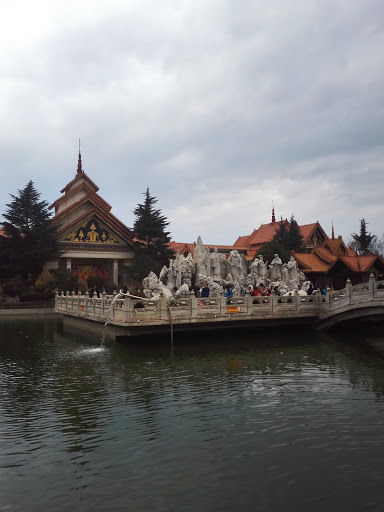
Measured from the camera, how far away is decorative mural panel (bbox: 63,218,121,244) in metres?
45.8

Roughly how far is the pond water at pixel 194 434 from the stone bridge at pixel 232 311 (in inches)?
107

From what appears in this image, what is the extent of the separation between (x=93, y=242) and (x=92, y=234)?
2.82 feet

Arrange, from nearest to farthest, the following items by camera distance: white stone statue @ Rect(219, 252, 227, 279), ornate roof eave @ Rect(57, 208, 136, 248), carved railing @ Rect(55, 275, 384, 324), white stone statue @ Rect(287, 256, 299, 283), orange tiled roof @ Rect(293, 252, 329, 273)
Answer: carved railing @ Rect(55, 275, 384, 324), white stone statue @ Rect(219, 252, 227, 279), white stone statue @ Rect(287, 256, 299, 283), orange tiled roof @ Rect(293, 252, 329, 273), ornate roof eave @ Rect(57, 208, 136, 248)

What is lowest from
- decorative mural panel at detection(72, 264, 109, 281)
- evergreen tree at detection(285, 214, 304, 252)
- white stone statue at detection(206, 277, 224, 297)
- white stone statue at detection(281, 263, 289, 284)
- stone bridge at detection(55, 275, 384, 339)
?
stone bridge at detection(55, 275, 384, 339)

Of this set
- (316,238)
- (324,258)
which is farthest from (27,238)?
(316,238)

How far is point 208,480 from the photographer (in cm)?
619

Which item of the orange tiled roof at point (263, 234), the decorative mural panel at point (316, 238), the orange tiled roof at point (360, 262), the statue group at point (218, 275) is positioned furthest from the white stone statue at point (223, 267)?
the orange tiled roof at point (263, 234)

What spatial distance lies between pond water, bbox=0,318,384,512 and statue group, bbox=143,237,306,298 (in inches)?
447

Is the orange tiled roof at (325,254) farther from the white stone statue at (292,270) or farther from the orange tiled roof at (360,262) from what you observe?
the white stone statue at (292,270)

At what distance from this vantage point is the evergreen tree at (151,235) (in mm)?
45594

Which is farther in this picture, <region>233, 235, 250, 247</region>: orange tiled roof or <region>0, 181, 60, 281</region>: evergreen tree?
<region>233, 235, 250, 247</region>: orange tiled roof

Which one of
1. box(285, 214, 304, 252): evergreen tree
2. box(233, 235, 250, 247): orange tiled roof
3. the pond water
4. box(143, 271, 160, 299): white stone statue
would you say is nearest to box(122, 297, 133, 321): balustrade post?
the pond water

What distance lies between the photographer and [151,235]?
156 ft

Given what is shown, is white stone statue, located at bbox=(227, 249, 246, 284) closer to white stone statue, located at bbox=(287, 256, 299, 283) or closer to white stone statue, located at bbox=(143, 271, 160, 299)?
white stone statue, located at bbox=(287, 256, 299, 283)
